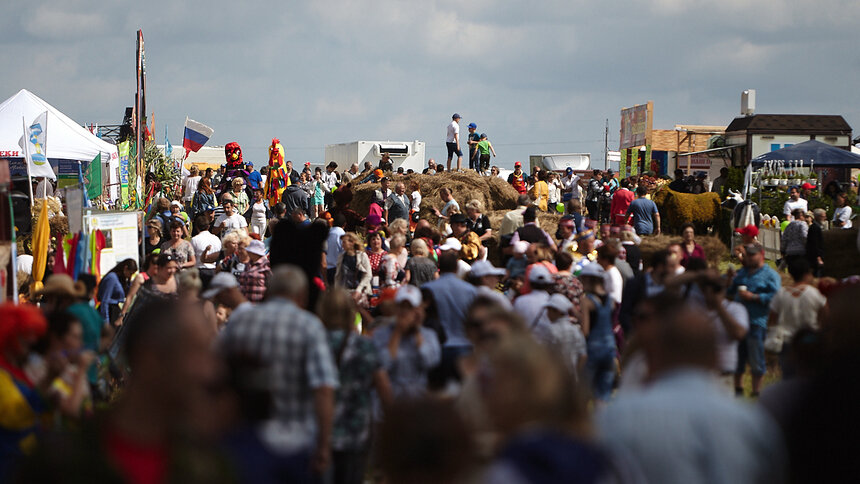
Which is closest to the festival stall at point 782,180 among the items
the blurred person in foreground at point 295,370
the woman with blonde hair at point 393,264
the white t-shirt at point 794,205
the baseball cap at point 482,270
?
the white t-shirt at point 794,205

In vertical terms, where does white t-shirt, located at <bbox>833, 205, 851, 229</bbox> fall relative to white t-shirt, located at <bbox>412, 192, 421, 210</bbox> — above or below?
below

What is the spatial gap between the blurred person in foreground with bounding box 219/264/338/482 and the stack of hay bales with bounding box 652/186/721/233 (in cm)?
1515

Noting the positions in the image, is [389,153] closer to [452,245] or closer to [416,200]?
[416,200]

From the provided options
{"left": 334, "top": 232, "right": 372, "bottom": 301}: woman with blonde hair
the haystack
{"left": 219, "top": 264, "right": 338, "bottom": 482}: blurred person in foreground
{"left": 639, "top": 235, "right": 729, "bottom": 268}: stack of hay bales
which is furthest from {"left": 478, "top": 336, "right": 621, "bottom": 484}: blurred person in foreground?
the haystack

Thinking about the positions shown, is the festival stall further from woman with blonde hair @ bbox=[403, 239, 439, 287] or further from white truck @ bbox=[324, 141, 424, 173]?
white truck @ bbox=[324, 141, 424, 173]

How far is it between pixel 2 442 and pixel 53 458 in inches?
82.3

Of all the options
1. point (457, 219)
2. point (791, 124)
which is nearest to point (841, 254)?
point (457, 219)

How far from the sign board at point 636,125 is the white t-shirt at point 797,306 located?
4166 centimetres

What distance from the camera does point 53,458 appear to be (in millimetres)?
2658

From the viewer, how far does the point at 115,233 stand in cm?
1115

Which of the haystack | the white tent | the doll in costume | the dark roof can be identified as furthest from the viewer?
the dark roof

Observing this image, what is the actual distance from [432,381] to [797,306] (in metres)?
4.16

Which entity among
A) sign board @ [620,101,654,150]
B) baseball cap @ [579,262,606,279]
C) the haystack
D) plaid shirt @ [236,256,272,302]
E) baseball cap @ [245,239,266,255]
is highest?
sign board @ [620,101,654,150]

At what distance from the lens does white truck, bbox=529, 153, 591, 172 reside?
162 feet
